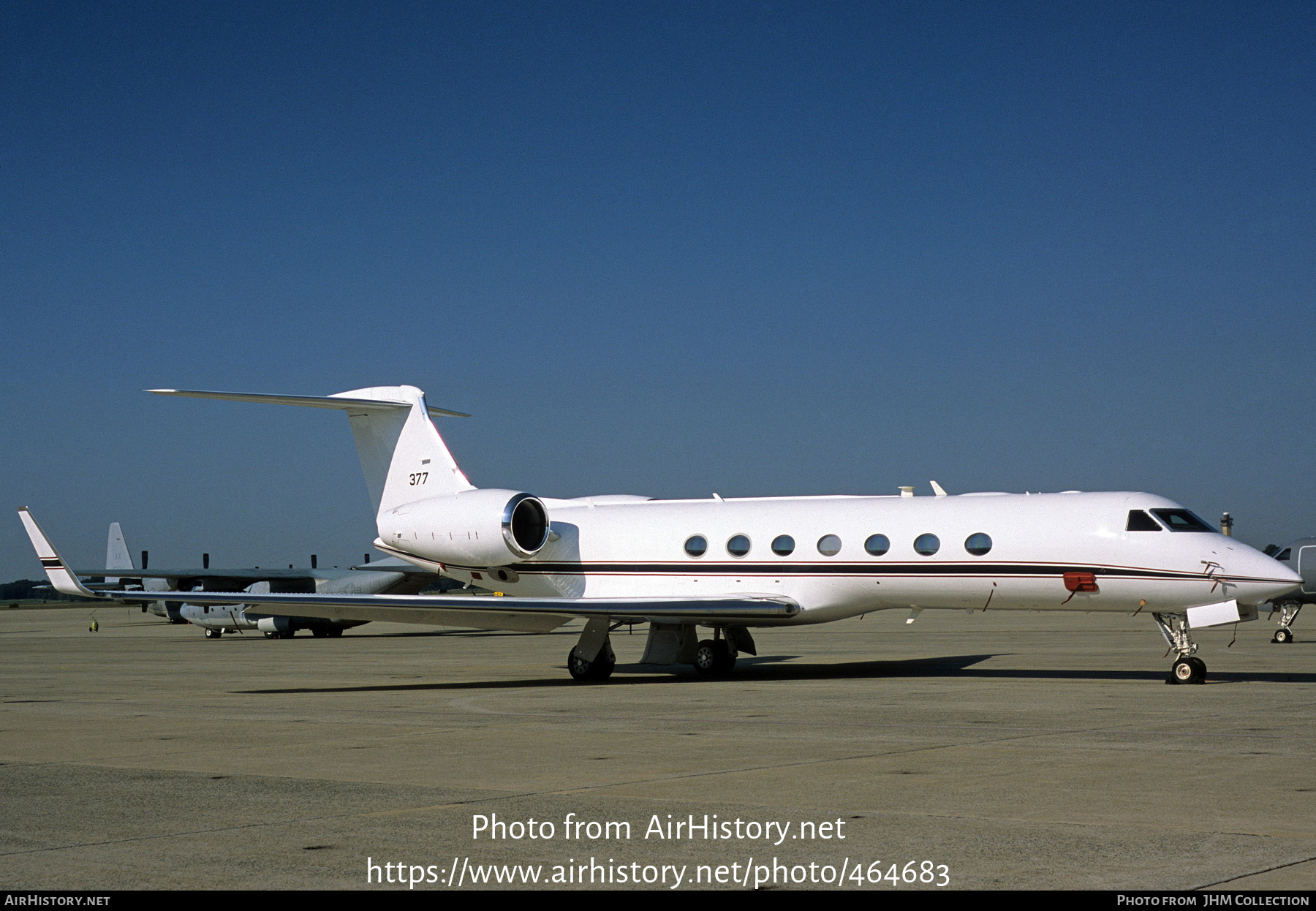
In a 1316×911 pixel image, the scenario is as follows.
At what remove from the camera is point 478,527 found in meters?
20.6

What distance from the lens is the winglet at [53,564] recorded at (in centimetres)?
2255

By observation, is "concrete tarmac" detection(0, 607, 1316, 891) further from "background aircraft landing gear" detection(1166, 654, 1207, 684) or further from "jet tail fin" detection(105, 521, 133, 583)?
"jet tail fin" detection(105, 521, 133, 583)

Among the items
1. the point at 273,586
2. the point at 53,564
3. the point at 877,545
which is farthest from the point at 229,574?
the point at 877,545

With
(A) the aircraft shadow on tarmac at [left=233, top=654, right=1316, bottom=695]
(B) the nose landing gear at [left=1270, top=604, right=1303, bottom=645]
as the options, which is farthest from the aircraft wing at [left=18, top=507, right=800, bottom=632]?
(B) the nose landing gear at [left=1270, top=604, right=1303, bottom=645]

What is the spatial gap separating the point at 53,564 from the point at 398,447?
8397mm

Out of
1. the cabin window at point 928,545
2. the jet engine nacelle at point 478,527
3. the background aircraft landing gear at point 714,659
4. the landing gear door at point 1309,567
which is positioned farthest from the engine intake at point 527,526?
the landing gear door at point 1309,567

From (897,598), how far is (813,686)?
195cm

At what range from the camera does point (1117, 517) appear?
1742 cm

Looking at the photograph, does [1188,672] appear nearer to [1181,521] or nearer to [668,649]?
[1181,521]

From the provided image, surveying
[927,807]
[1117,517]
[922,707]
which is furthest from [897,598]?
[927,807]

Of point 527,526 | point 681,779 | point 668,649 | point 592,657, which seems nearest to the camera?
point 681,779

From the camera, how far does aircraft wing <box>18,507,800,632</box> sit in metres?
17.4

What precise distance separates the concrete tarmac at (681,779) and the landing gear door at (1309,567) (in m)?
9.42

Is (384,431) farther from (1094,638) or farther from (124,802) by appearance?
(1094,638)
